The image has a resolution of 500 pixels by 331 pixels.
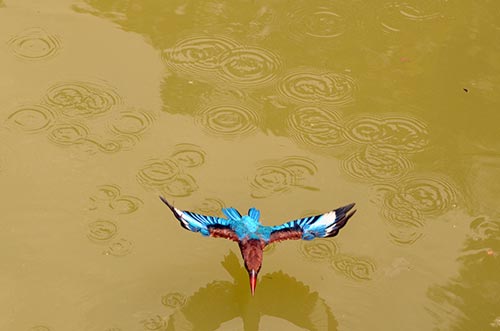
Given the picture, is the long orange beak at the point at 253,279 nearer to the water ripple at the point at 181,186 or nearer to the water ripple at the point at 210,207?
the water ripple at the point at 210,207

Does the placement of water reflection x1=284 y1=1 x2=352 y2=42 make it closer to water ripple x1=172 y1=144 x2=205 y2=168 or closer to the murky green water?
the murky green water

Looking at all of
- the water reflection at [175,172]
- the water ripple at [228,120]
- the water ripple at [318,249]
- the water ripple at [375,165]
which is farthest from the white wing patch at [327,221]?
the water ripple at [228,120]

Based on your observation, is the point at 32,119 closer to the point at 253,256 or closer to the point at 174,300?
the point at 174,300

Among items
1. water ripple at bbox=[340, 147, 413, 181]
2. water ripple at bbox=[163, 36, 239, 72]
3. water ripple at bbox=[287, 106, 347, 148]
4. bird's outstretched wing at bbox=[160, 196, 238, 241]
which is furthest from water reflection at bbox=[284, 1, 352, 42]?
bird's outstretched wing at bbox=[160, 196, 238, 241]

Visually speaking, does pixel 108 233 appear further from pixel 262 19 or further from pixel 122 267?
pixel 262 19

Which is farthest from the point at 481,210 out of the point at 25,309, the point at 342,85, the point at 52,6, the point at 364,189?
the point at 52,6

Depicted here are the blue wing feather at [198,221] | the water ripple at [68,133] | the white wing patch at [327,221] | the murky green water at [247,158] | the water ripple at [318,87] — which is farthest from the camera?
the water ripple at [318,87]
